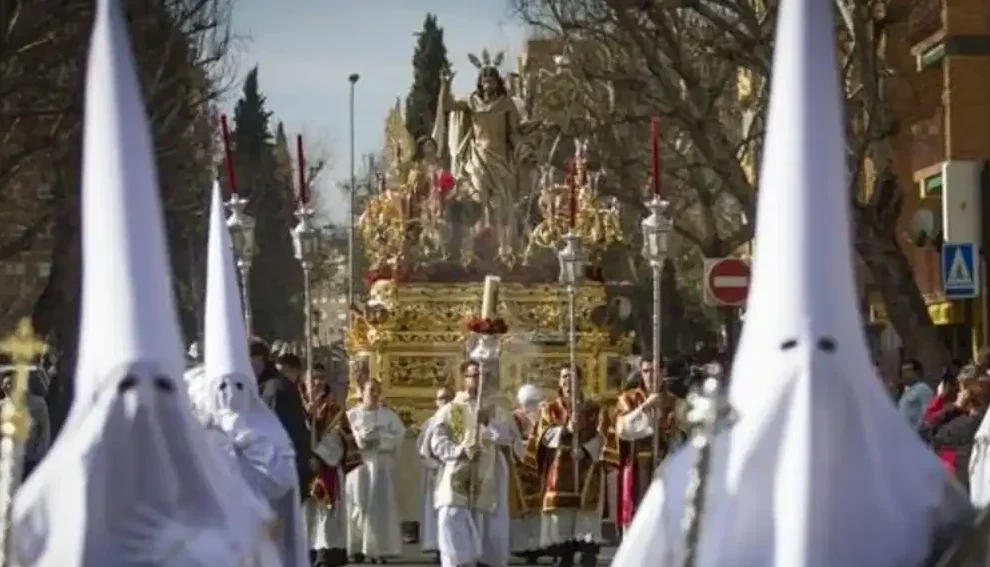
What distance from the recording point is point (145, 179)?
8828 millimetres

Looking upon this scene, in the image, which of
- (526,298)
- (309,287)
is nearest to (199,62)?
(526,298)

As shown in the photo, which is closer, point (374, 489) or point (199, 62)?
point (374, 489)

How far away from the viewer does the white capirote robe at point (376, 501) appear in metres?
25.6

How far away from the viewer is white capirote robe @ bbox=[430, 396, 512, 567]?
2112cm

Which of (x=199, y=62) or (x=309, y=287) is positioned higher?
(x=199, y=62)

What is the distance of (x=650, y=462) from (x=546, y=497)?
1.69 metres

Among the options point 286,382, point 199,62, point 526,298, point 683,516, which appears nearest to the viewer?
point 683,516

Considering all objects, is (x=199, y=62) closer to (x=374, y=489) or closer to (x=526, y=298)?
(x=526, y=298)

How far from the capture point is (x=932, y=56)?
4088 cm

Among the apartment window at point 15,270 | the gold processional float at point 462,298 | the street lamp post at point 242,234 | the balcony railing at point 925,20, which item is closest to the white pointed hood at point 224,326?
the street lamp post at point 242,234

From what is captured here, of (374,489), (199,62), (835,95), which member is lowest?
(374,489)

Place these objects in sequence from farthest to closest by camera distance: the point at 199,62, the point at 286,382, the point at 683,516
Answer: the point at 199,62 → the point at 286,382 → the point at 683,516

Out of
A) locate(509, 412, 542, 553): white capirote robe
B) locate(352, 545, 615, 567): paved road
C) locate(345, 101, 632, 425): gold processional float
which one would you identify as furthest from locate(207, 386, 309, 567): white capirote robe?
locate(345, 101, 632, 425): gold processional float

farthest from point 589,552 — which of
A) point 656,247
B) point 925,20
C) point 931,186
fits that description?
point 931,186
